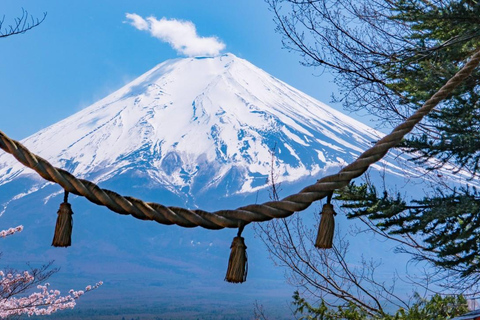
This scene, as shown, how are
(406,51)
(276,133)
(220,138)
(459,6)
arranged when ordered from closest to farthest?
(459,6) < (406,51) < (276,133) < (220,138)

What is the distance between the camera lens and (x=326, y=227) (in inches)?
68.6

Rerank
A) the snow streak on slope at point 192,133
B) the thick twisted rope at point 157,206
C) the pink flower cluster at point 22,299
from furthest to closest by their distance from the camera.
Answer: the snow streak on slope at point 192,133 < the pink flower cluster at point 22,299 < the thick twisted rope at point 157,206

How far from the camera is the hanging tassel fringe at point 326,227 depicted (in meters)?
1.72

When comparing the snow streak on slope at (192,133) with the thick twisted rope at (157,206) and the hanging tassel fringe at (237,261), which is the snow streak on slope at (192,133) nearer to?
the hanging tassel fringe at (237,261)

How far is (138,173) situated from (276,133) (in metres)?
23.8

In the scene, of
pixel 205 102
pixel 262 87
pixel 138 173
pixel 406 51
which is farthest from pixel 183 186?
pixel 406 51

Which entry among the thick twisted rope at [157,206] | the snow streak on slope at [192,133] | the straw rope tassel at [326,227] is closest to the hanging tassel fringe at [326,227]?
the straw rope tassel at [326,227]

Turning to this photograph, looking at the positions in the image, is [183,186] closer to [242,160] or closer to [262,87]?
[242,160]

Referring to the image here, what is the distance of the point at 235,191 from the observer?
67875 millimetres

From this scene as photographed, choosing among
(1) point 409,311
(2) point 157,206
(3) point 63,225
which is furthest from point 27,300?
(2) point 157,206

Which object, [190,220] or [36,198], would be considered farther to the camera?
[36,198]

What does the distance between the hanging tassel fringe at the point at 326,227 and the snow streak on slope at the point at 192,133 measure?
6231 centimetres

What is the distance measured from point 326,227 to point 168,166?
82.8 metres

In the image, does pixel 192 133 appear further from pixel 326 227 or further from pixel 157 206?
pixel 157 206
